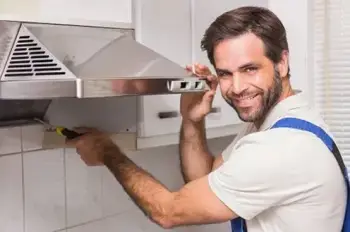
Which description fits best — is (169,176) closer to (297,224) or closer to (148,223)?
(148,223)

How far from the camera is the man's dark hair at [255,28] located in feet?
4.87

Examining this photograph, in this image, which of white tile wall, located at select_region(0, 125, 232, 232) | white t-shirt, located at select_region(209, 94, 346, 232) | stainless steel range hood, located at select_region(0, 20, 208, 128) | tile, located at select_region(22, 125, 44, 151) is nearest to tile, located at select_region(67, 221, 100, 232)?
white tile wall, located at select_region(0, 125, 232, 232)

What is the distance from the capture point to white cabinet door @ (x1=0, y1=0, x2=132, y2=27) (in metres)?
1.50

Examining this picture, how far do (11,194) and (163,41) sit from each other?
562mm

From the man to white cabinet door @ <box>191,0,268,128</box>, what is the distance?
0.60 ft

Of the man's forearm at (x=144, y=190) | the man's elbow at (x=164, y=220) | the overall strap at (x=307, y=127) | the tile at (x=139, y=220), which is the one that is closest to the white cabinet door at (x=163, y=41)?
the man's forearm at (x=144, y=190)

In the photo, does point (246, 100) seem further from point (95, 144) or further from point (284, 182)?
point (95, 144)

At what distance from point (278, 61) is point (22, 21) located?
616mm

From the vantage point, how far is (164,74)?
1.33m

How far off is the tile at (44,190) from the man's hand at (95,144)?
162 millimetres

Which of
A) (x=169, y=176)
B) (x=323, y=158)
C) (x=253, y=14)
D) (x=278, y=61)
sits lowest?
(x=169, y=176)

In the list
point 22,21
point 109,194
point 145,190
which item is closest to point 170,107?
point 145,190

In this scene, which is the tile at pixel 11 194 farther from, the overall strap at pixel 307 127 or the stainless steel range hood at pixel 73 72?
the overall strap at pixel 307 127

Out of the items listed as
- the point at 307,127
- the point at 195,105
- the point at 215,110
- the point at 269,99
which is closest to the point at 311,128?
the point at 307,127
